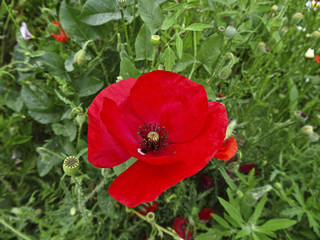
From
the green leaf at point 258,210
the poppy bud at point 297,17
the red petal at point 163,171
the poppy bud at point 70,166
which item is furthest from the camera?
the poppy bud at point 297,17

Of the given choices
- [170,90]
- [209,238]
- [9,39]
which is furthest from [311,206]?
[9,39]

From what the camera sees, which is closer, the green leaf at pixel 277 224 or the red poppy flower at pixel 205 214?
the green leaf at pixel 277 224

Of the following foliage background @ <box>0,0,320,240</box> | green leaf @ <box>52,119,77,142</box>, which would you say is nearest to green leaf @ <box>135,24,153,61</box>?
foliage background @ <box>0,0,320,240</box>

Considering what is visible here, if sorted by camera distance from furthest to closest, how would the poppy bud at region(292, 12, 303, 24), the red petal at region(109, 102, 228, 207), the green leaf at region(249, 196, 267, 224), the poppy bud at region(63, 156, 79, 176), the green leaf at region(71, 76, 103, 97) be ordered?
the poppy bud at region(292, 12, 303, 24), the green leaf at region(71, 76, 103, 97), the green leaf at region(249, 196, 267, 224), the poppy bud at region(63, 156, 79, 176), the red petal at region(109, 102, 228, 207)

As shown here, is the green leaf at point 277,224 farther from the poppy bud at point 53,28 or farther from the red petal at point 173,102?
the poppy bud at point 53,28

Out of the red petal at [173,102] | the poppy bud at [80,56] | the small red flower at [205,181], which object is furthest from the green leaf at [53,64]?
the small red flower at [205,181]

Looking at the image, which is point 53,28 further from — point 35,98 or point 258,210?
point 258,210

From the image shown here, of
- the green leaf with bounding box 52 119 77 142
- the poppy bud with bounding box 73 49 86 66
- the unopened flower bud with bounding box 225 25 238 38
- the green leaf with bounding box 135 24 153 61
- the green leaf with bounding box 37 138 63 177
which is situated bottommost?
the green leaf with bounding box 37 138 63 177

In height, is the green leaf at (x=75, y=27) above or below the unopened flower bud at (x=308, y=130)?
above

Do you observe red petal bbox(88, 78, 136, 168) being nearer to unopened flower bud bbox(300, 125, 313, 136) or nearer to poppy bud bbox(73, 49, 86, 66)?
poppy bud bbox(73, 49, 86, 66)
